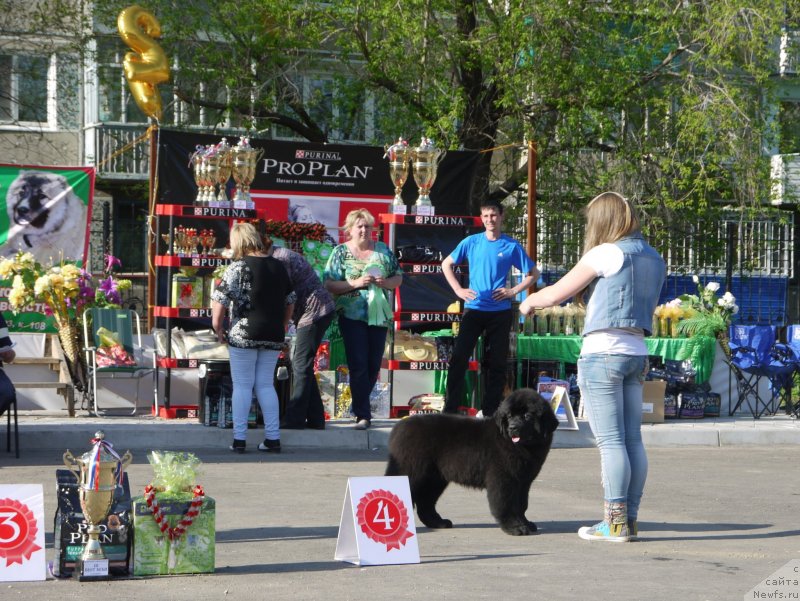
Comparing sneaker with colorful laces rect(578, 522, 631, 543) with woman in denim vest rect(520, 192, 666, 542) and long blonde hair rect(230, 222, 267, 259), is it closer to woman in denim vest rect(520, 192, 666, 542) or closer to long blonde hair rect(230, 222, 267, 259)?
woman in denim vest rect(520, 192, 666, 542)

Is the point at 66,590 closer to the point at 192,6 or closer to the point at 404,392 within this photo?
the point at 404,392

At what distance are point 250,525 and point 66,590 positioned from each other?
1.98m

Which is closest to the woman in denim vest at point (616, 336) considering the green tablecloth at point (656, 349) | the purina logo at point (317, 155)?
the green tablecloth at point (656, 349)

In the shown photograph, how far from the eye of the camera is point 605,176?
22.0m

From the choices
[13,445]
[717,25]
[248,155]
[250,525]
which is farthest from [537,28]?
[250,525]

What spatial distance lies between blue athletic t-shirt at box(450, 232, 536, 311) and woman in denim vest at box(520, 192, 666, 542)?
5.06 meters

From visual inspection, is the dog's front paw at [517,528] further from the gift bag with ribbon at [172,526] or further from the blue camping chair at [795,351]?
the blue camping chair at [795,351]

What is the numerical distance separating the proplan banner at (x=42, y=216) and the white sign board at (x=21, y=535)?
853 centimetres

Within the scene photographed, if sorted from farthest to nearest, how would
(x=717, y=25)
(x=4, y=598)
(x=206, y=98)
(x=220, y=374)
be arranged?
(x=206, y=98)
(x=717, y=25)
(x=220, y=374)
(x=4, y=598)

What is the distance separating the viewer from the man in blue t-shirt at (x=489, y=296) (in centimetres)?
1235

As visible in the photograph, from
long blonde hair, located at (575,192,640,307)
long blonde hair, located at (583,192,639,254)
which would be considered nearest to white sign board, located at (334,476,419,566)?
long blonde hair, located at (575,192,640,307)

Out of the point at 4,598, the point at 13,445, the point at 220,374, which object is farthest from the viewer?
the point at 220,374

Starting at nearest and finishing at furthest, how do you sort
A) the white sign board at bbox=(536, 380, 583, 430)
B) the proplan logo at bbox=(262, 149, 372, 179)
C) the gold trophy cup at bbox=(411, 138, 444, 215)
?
the white sign board at bbox=(536, 380, 583, 430), the gold trophy cup at bbox=(411, 138, 444, 215), the proplan logo at bbox=(262, 149, 372, 179)

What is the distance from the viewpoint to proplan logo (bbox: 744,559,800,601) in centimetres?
582
